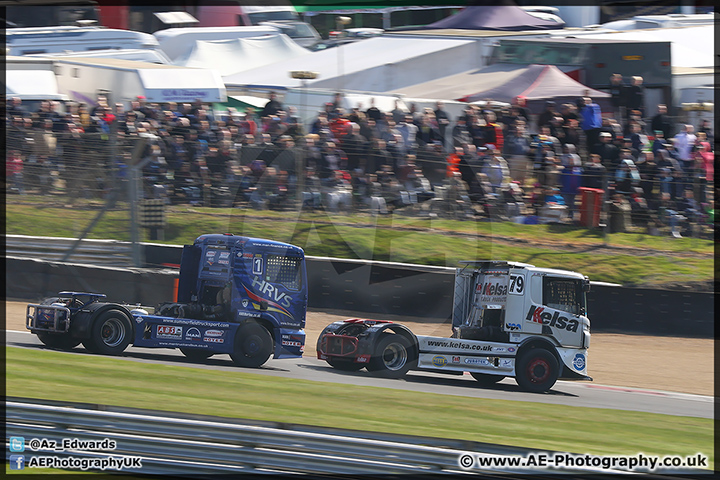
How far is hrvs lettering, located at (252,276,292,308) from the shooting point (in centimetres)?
1098

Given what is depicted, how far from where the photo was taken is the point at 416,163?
12773 mm

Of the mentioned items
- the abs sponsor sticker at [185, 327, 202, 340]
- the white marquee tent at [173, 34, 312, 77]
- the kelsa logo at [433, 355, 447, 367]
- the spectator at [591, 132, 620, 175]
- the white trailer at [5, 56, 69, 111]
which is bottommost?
the kelsa logo at [433, 355, 447, 367]

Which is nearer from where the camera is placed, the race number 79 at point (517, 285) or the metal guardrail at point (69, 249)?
the race number 79 at point (517, 285)

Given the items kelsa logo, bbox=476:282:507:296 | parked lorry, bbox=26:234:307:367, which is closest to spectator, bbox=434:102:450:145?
kelsa logo, bbox=476:282:507:296

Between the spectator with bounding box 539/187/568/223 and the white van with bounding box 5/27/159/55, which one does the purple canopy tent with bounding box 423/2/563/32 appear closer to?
the spectator with bounding box 539/187/568/223

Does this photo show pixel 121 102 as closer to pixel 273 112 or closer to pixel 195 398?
pixel 273 112

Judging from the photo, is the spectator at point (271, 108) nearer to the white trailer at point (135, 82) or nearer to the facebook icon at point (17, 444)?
the white trailer at point (135, 82)

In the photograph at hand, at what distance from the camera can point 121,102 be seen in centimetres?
1466

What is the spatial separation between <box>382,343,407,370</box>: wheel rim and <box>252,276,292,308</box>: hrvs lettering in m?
1.52

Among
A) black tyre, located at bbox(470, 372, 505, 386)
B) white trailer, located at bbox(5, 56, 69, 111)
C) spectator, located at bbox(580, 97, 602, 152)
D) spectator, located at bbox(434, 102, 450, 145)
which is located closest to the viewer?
black tyre, located at bbox(470, 372, 505, 386)

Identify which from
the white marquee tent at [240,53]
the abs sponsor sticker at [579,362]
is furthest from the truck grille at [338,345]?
the white marquee tent at [240,53]

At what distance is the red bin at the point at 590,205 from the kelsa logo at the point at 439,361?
361cm

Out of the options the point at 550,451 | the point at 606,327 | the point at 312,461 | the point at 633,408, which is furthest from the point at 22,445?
the point at 606,327

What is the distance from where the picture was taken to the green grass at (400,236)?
1270 centimetres
